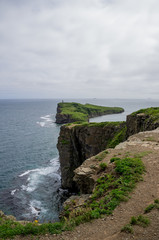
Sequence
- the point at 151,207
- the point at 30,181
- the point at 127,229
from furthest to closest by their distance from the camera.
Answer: the point at 30,181
the point at 151,207
the point at 127,229

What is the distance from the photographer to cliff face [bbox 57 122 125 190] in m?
44.7

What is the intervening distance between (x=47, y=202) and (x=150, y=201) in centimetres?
3301

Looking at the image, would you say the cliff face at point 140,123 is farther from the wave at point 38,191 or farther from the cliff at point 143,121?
the wave at point 38,191

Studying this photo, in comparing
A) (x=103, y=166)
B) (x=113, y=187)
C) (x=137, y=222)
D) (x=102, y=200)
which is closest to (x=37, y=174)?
(x=103, y=166)

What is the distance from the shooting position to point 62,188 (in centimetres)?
4506

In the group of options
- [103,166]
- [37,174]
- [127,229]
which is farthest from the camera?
[37,174]

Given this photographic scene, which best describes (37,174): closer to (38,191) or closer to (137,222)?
(38,191)

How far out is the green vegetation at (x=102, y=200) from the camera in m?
10.7

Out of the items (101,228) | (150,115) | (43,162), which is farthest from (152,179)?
(43,162)

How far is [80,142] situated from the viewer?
156 ft

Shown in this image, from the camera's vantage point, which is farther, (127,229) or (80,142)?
(80,142)

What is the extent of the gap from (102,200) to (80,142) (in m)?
35.4

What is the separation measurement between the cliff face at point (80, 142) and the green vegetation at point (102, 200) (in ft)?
93.2

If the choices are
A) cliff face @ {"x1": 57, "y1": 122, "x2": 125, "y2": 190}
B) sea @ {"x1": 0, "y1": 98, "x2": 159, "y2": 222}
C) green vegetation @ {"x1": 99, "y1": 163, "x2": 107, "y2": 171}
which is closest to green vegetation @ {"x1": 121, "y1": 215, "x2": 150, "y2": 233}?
green vegetation @ {"x1": 99, "y1": 163, "x2": 107, "y2": 171}
